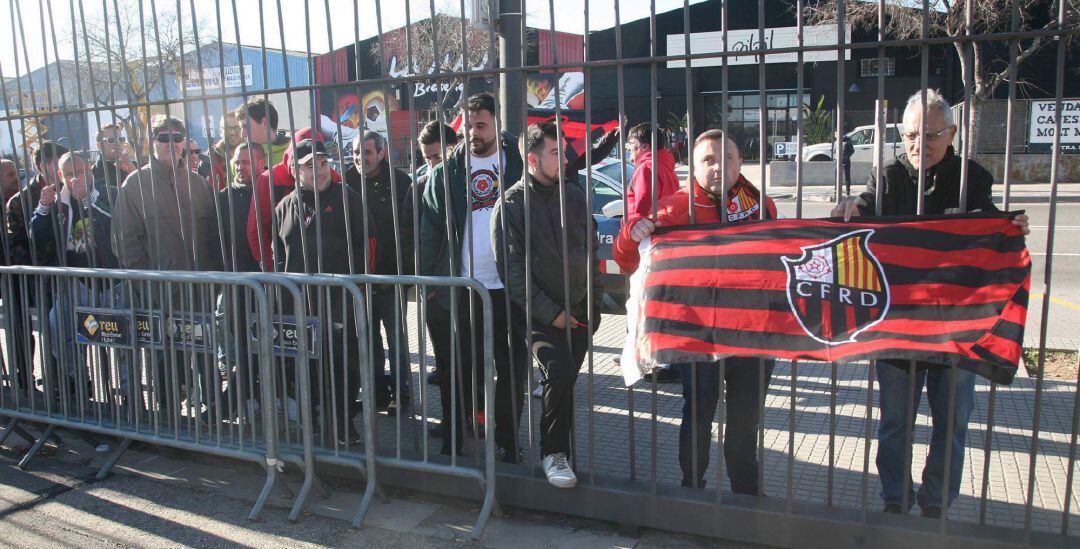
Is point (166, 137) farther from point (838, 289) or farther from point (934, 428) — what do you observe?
point (934, 428)

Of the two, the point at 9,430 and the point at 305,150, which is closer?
the point at 9,430

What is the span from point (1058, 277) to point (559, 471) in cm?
860

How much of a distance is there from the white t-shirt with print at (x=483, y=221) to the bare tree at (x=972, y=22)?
77.9 inches

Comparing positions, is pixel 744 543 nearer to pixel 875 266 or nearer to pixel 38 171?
pixel 875 266

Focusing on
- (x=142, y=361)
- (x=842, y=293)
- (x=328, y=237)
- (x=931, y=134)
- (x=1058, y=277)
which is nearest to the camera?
(x=842, y=293)

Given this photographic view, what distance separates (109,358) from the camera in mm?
4707

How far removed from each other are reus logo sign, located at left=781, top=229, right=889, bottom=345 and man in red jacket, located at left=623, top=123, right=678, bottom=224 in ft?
2.38

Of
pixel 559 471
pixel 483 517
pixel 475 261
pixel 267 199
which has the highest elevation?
pixel 267 199

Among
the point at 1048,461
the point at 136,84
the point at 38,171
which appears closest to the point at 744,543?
the point at 1048,461

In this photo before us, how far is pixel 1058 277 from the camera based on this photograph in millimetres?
9938

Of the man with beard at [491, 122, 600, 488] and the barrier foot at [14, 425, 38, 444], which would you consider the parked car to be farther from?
the barrier foot at [14, 425, 38, 444]

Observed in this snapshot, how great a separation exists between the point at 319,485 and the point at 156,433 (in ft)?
3.19

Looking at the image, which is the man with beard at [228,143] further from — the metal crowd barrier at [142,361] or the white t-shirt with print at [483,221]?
the white t-shirt with print at [483,221]

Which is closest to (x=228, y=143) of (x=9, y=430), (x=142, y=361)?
(x=142, y=361)
